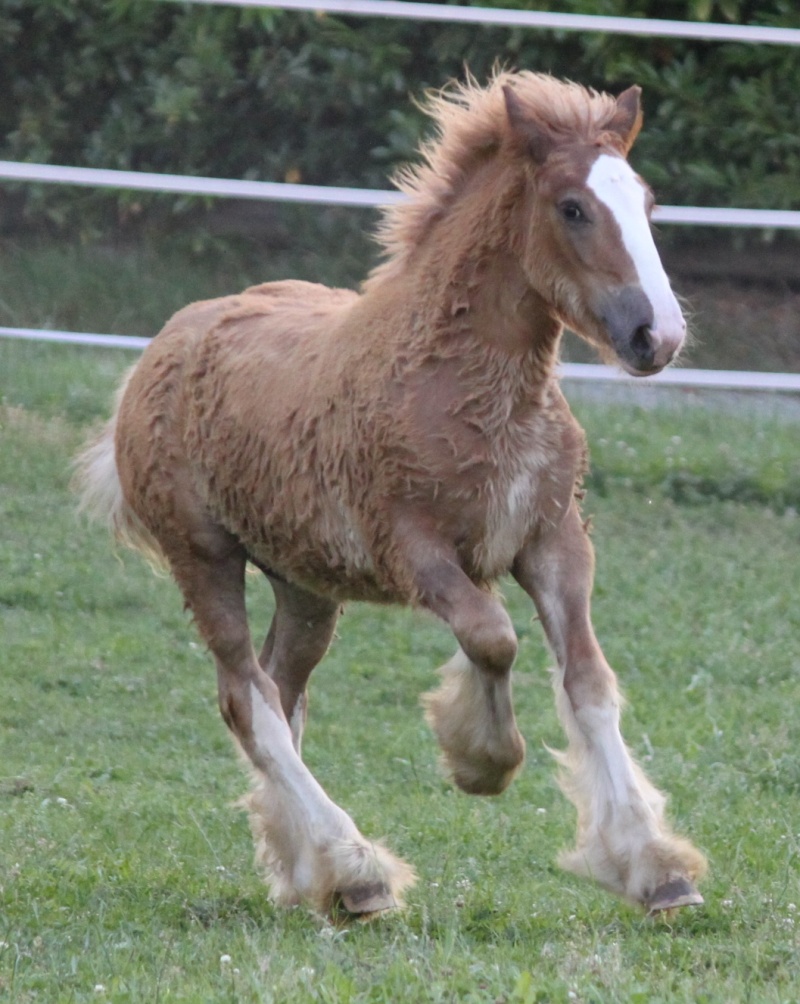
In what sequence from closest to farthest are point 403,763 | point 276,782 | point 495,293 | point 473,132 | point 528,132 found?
1. point 528,132
2. point 495,293
3. point 473,132
4. point 276,782
5. point 403,763

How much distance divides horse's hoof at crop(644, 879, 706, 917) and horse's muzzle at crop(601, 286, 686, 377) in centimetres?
123

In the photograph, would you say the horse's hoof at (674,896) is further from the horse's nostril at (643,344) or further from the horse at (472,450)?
the horse's nostril at (643,344)

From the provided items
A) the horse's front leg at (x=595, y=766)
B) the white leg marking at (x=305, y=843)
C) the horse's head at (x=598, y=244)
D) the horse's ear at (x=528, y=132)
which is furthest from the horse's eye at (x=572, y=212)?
the white leg marking at (x=305, y=843)

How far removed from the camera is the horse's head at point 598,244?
439 cm

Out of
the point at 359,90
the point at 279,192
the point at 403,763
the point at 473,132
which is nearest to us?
the point at 473,132

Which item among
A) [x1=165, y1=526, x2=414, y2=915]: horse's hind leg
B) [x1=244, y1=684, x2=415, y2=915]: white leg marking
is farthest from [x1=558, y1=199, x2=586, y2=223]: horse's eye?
[x1=244, y1=684, x2=415, y2=915]: white leg marking

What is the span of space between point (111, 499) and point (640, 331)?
2308 millimetres

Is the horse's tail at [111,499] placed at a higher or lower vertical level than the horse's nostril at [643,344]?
lower

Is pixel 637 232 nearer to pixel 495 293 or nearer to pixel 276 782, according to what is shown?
pixel 495 293

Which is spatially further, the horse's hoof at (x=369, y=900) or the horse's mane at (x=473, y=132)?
the horse's hoof at (x=369, y=900)

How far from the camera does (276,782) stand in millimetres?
5281

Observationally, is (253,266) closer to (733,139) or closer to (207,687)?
(733,139)

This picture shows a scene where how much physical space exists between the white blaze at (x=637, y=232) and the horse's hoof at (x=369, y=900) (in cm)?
164

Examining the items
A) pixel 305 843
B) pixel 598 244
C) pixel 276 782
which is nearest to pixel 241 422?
pixel 276 782
